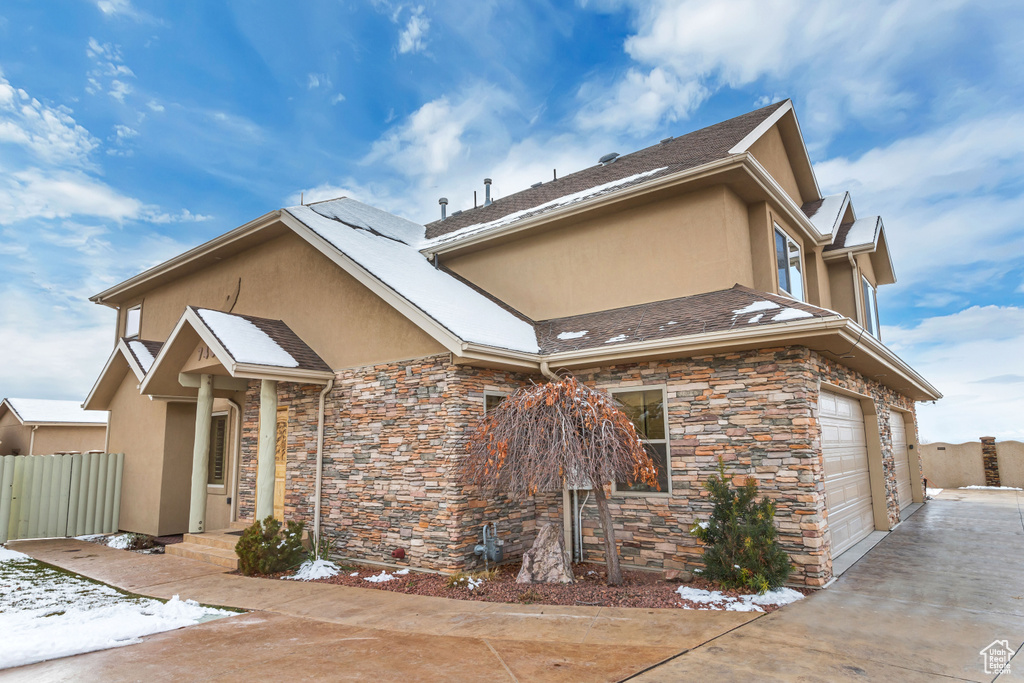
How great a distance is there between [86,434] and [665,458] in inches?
861

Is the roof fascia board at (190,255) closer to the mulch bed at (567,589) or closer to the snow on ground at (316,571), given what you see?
the snow on ground at (316,571)

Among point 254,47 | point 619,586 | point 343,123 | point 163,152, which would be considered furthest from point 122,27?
point 619,586

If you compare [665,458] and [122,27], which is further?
[122,27]

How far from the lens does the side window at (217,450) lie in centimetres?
1186

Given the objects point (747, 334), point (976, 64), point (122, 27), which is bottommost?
point (747, 334)

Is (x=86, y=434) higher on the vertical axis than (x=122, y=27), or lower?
lower

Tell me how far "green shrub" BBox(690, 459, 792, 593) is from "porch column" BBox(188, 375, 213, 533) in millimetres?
8409

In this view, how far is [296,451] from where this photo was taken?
9.88 meters

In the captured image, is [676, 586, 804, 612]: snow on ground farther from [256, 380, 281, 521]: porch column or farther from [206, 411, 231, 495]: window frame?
[206, 411, 231, 495]: window frame

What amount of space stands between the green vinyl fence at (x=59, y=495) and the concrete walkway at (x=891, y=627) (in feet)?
43.1

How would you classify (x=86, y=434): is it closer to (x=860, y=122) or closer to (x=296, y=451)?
(x=296, y=451)

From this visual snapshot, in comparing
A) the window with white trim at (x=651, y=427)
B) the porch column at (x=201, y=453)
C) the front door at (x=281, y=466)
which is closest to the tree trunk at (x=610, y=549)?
the window with white trim at (x=651, y=427)

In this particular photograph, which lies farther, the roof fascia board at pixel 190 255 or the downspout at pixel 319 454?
the roof fascia board at pixel 190 255

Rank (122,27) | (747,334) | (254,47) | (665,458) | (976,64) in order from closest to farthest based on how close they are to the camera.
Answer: (747,334) → (665,458) → (976,64) → (122,27) → (254,47)
